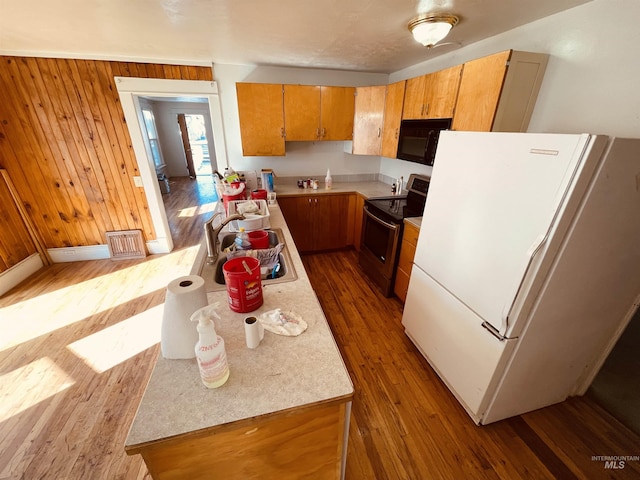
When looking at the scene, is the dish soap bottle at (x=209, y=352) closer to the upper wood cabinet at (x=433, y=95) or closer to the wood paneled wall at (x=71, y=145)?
the upper wood cabinet at (x=433, y=95)

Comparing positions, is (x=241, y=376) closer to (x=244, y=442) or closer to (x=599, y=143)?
(x=244, y=442)

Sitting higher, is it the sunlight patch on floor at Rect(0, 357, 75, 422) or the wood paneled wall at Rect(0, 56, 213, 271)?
the wood paneled wall at Rect(0, 56, 213, 271)

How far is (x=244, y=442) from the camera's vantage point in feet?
2.61

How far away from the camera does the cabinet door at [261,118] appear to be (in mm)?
2807

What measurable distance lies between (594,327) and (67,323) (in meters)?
3.88

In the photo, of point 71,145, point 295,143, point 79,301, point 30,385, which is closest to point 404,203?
point 295,143

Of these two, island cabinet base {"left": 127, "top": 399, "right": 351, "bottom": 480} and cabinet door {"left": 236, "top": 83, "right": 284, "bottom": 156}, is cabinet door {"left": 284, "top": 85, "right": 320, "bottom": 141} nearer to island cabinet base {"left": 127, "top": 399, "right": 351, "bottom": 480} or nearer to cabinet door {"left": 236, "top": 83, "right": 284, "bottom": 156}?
cabinet door {"left": 236, "top": 83, "right": 284, "bottom": 156}

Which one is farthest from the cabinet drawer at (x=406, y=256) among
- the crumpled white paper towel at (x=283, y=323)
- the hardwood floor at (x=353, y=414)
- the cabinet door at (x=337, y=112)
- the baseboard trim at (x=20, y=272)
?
the baseboard trim at (x=20, y=272)

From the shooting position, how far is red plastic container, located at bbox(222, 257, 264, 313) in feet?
3.45

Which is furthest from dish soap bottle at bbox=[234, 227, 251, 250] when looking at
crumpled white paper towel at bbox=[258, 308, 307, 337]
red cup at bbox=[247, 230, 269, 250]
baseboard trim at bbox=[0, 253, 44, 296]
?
baseboard trim at bbox=[0, 253, 44, 296]

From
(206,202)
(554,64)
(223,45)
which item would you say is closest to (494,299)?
(554,64)

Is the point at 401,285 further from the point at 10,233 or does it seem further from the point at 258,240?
the point at 10,233
